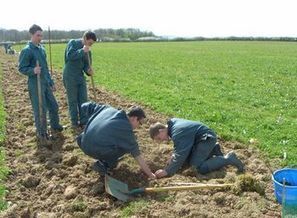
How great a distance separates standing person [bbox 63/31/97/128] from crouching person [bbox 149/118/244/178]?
327 centimetres

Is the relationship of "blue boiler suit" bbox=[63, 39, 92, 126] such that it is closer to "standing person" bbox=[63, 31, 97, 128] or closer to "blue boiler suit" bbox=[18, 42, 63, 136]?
"standing person" bbox=[63, 31, 97, 128]

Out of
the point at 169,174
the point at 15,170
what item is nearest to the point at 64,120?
the point at 15,170

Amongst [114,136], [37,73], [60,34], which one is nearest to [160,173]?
[114,136]

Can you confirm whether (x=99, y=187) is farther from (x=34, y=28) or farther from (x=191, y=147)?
(x=34, y=28)

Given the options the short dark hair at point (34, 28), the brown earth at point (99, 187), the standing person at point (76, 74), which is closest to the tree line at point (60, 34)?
the standing person at point (76, 74)

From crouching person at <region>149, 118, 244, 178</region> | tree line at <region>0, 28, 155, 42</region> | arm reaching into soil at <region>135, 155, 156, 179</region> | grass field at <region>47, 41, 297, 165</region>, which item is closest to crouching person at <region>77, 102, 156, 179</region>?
arm reaching into soil at <region>135, 155, 156, 179</region>

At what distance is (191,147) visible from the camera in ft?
23.5

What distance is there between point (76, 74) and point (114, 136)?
12.3 ft

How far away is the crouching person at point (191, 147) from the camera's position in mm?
6992

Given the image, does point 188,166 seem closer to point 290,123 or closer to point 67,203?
point 67,203

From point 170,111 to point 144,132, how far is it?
2.24 m

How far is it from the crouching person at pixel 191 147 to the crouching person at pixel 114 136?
0.37 metres

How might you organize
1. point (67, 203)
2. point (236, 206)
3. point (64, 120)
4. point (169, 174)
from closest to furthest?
1. point (236, 206)
2. point (67, 203)
3. point (169, 174)
4. point (64, 120)

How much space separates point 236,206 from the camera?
5.84m
